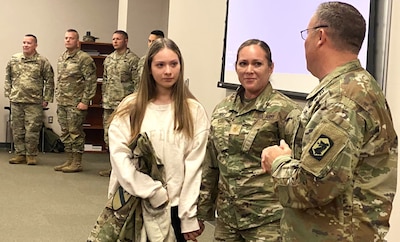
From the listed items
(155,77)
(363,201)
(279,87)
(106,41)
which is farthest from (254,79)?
(106,41)

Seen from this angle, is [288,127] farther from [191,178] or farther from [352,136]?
[352,136]

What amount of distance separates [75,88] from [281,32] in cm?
383

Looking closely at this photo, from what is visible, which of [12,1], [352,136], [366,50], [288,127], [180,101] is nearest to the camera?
[352,136]

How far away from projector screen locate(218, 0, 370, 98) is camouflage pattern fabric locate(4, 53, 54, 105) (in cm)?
356

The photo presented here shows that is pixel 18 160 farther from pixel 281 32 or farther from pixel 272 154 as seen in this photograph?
pixel 272 154

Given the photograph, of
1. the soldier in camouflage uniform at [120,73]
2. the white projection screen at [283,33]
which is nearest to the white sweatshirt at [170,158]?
the white projection screen at [283,33]

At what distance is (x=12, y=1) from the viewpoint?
848 centimetres

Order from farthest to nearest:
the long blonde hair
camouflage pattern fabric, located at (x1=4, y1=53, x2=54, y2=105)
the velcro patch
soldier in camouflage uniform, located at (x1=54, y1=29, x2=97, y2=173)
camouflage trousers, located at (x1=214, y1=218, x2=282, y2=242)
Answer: camouflage pattern fabric, located at (x1=4, y1=53, x2=54, y2=105)
soldier in camouflage uniform, located at (x1=54, y1=29, x2=97, y2=173)
the long blonde hair
camouflage trousers, located at (x1=214, y1=218, x2=282, y2=242)
the velcro patch

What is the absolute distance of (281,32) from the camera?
3518 mm

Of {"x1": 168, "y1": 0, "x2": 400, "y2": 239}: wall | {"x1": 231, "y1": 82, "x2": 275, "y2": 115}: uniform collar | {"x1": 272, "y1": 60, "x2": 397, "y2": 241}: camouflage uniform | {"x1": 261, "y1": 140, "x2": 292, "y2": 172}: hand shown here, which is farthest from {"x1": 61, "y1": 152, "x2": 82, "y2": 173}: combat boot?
{"x1": 272, "y1": 60, "x2": 397, "y2": 241}: camouflage uniform

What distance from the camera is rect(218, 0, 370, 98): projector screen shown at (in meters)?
3.24

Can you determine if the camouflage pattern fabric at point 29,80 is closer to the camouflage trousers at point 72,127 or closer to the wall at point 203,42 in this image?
the camouflage trousers at point 72,127

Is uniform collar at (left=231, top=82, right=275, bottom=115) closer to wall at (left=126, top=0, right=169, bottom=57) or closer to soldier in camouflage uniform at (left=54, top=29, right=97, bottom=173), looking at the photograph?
soldier in camouflage uniform at (left=54, top=29, right=97, bottom=173)

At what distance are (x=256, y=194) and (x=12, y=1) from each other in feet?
24.3
